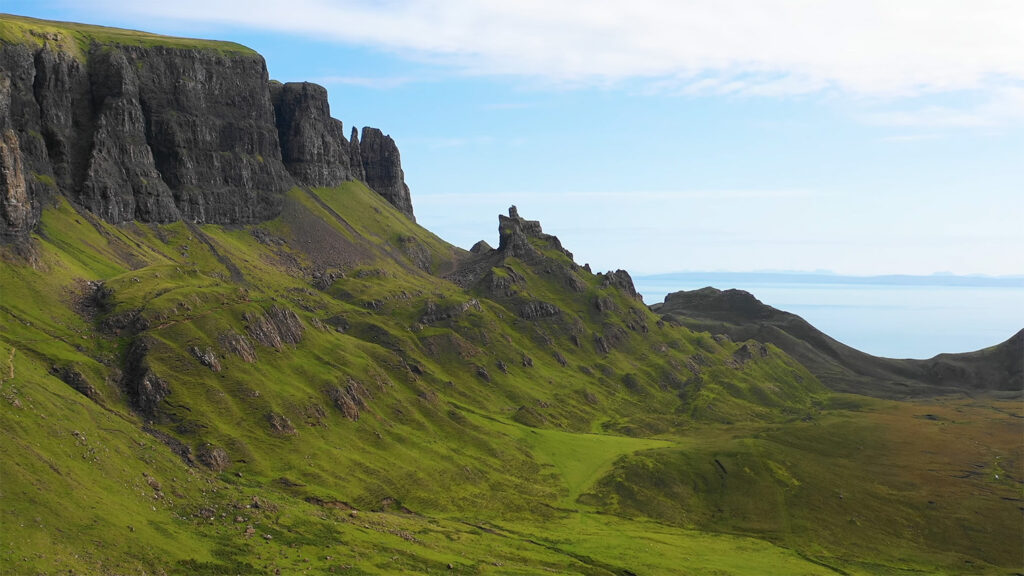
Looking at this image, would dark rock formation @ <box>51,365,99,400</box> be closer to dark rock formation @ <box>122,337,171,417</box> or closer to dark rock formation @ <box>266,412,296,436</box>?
dark rock formation @ <box>122,337,171,417</box>

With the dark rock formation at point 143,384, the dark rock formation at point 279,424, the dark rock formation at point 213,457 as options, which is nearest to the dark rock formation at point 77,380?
the dark rock formation at point 143,384

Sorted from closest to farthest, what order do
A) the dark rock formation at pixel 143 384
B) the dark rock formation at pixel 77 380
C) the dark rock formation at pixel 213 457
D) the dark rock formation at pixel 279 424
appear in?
the dark rock formation at pixel 213 457 < the dark rock formation at pixel 77 380 < the dark rock formation at pixel 143 384 < the dark rock formation at pixel 279 424

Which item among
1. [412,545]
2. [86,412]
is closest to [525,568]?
[412,545]

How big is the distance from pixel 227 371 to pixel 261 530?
69.6 m

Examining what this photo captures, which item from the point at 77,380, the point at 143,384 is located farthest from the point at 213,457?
the point at 77,380

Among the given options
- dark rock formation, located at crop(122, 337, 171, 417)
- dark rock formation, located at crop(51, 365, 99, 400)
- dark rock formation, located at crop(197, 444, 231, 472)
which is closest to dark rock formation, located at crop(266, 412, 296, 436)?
dark rock formation, located at crop(197, 444, 231, 472)

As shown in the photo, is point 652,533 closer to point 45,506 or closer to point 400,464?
point 400,464

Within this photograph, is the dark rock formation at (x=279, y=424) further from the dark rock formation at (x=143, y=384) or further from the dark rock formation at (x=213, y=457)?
the dark rock formation at (x=143, y=384)

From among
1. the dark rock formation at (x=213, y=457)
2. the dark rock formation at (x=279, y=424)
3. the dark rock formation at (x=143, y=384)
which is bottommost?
the dark rock formation at (x=213, y=457)

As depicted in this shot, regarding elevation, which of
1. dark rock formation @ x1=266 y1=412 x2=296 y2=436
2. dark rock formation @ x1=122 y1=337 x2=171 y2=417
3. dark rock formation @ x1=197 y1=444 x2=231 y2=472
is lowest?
dark rock formation @ x1=197 y1=444 x2=231 y2=472

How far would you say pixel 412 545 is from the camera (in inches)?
5610

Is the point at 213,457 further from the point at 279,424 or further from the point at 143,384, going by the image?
the point at 143,384

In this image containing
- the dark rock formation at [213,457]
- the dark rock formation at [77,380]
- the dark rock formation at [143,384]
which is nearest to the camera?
the dark rock formation at [213,457]

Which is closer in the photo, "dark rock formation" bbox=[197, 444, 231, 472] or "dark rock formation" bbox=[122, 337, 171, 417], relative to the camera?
"dark rock formation" bbox=[197, 444, 231, 472]
